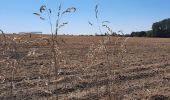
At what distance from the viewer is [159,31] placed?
93375mm

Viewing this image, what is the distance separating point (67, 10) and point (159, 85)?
7872 millimetres

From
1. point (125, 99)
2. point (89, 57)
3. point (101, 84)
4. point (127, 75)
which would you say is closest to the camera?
point (89, 57)

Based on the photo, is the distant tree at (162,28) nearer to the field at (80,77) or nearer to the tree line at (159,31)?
the tree line at (159,31)

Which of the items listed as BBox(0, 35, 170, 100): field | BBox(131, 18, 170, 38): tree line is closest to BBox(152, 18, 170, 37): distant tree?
BBox(131, 18, 170, 38): tree line

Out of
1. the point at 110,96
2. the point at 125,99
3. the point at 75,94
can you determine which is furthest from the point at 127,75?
the point at 110,96

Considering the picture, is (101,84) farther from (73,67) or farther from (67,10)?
(67,10)

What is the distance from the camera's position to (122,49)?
5953 mm

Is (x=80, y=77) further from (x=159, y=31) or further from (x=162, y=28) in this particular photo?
(x=162, y=28)

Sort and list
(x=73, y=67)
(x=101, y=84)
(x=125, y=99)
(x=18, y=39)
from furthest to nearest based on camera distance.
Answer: (x=73, y=67)
(x=101, y=84)
(x=125, y=99)
(x=18, y=39)

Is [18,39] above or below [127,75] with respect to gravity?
above

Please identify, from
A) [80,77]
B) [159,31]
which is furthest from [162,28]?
[80,77]

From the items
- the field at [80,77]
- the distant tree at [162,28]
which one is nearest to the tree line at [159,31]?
the distant tree at [162,28]

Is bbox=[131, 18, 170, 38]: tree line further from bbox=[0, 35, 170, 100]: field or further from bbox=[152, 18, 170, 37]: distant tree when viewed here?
bbox=[0, 35, 170, 100]: field

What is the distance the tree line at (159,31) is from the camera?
298 feet
